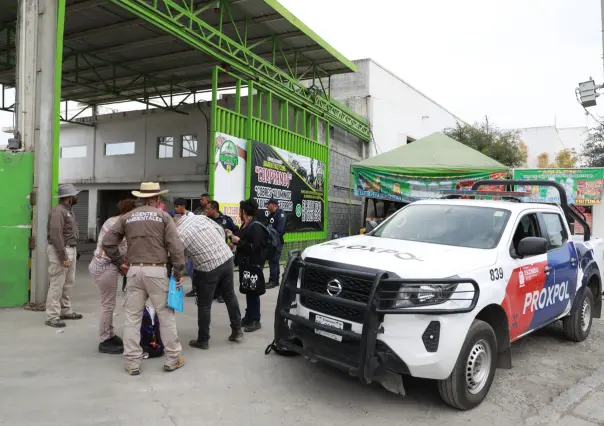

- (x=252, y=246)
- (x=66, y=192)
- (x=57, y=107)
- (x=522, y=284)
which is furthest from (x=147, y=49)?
(x=522, y=284)

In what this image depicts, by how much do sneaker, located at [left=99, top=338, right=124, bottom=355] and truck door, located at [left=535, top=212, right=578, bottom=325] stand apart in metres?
4.52

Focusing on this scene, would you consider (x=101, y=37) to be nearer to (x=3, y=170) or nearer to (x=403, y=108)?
(x=3, y=170)

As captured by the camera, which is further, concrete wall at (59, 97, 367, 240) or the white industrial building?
the white industrial building

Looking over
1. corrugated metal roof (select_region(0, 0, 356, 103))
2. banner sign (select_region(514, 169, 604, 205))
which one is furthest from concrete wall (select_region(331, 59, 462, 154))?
banner sign (select_region(514, 169, 604, 205))

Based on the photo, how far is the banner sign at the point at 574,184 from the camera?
556 inches

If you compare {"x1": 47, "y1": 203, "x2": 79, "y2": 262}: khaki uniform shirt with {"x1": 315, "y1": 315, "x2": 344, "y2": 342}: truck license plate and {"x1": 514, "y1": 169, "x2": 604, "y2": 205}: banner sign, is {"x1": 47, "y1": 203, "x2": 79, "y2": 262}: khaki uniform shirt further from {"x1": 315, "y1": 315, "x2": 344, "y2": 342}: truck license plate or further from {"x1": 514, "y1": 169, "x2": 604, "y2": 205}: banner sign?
{"x1": 514, "y1": 169, "x2": 604, "y2": 205}: banner sign

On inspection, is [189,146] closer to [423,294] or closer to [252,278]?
[252,278]

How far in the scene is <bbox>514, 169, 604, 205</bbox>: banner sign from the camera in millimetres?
14133

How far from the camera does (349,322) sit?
386 cm

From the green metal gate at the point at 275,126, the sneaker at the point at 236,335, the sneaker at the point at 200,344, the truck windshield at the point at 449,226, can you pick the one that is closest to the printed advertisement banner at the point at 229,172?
the green metal gate at the point at 275,126

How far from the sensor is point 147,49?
13.6m

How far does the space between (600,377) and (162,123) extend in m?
17.7

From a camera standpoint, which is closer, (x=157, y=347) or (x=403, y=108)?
(x=157, y=347)

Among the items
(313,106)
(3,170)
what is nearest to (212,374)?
(3,170)
